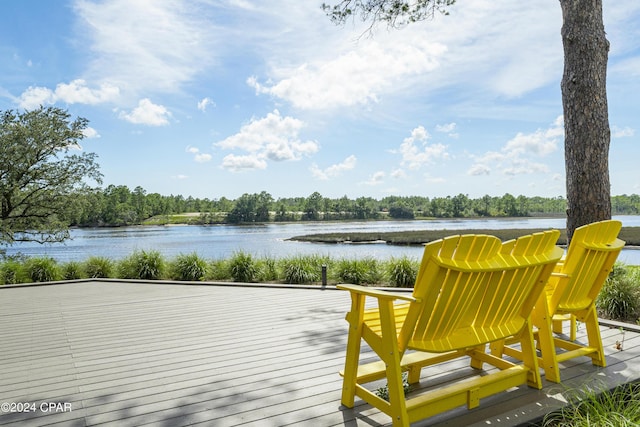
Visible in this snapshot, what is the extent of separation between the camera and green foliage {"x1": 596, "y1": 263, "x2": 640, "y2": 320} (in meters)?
4.13

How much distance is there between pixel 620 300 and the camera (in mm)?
4156

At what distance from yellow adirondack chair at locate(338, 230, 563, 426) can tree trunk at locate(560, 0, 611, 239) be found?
2.72m

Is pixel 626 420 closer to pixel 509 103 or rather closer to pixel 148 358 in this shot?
pixel 148 358

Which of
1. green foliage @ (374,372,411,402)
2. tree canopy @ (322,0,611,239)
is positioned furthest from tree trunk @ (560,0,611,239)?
green foliage @ (374,372,411,402)

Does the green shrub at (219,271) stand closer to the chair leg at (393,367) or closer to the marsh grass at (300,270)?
the marsh grass at (300,270)

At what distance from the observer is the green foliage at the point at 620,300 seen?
4.13 metres

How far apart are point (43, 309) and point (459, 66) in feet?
47.1

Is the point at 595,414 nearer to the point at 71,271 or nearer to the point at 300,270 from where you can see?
the point at 300,270

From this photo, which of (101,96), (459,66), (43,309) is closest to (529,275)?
(43,309)

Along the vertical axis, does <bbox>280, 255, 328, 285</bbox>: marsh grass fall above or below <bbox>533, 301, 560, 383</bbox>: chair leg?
below

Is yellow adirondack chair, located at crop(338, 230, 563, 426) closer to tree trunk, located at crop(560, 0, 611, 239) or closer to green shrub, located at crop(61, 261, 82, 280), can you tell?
tree trunk, located at crop(560, 0, 611, 239)

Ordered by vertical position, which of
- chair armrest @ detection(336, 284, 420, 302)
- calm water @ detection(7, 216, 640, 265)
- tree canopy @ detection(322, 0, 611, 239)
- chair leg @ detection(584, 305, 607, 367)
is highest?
tree canopy @ detection(322, 0, 611, 239)

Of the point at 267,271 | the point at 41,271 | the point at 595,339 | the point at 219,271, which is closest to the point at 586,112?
the point at 595,339

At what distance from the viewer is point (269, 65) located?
13477mm
